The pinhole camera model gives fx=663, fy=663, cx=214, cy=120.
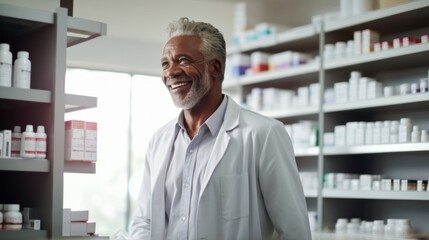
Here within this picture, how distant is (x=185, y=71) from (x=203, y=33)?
19 centimetres

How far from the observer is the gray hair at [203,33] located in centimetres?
270

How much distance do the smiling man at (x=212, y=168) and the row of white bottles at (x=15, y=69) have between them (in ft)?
1.87

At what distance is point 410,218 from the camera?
4941mm

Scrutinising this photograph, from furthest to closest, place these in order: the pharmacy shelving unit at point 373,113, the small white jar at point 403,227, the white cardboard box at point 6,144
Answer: the pharmacy shelving unit at point 373,113, the small white jar at point 403,227, the white cardboard box at point 6,144

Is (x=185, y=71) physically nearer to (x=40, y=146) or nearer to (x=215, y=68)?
(x=215, y=68)

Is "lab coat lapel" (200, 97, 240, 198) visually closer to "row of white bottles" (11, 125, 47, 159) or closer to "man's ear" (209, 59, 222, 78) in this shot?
"man's ear" (209, 59, 222, 78)

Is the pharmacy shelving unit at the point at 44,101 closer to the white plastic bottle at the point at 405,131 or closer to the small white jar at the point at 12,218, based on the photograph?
the small white jar at the point at 12,218

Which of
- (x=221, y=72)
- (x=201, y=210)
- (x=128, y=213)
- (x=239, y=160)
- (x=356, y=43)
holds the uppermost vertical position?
(x=356, y=43)

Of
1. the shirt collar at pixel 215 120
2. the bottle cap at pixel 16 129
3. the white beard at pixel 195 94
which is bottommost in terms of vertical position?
the bottle cap at pixel 16 129

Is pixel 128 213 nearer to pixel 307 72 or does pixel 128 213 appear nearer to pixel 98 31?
pixel 307 72

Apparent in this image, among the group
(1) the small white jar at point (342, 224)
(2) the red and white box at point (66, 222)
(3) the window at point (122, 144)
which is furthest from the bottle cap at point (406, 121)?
(3) the window at point (122, 144)

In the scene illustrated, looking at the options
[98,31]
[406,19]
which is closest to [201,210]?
[98,31]

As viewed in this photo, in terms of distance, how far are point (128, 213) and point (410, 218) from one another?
3.67 m

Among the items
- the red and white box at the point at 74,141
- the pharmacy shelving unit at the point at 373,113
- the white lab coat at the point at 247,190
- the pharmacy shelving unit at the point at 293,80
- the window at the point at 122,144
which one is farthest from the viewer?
the window at the point at 122,144
